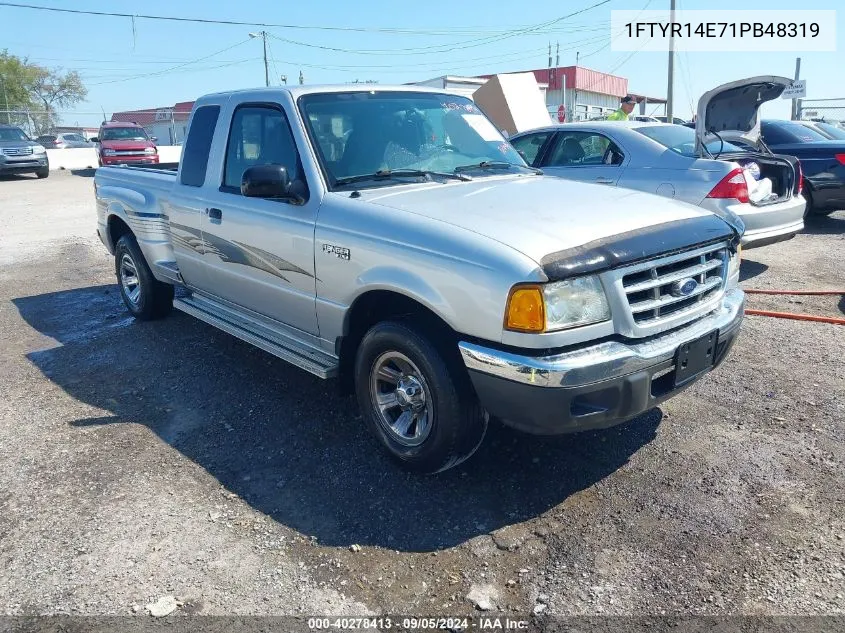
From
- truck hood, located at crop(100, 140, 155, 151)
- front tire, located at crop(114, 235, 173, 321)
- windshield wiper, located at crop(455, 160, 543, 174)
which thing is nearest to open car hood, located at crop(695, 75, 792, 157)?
windshield wiper, located at crop(455, 160, 543, 174)

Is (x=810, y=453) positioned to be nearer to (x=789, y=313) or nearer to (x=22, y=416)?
(x=789, y=313)

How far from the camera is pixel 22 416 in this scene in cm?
452

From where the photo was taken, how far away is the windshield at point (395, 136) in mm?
3998

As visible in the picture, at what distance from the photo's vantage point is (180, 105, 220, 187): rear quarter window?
16.1 feet

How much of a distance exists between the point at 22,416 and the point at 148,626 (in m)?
2.56

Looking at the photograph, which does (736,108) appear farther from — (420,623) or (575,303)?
(420,623)

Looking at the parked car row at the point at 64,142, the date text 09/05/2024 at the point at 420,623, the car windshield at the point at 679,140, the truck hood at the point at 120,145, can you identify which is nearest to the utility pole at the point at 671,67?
the car windshield at the point at 679,140

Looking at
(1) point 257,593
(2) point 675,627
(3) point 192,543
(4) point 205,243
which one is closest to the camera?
(2) point 675,627

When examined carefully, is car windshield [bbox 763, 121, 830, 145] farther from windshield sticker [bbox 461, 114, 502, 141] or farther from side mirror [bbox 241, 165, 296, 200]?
side mirror [bbox 241, 165, 296, 200]

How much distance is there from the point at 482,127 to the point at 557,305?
7.41 ft

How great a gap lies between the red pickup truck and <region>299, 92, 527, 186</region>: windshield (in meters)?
22.2

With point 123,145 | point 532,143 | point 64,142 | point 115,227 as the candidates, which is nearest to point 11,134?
point 123,145

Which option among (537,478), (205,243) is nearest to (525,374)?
(537,478)

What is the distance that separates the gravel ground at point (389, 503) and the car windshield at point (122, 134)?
22.1 meters
